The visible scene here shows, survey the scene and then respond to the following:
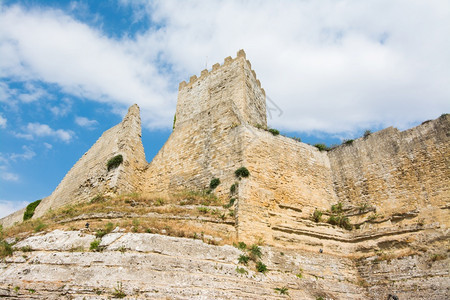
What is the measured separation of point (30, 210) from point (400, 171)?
22520 millimetres

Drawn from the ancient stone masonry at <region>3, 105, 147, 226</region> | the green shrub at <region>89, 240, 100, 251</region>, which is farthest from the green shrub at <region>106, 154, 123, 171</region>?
the green shrub at <region>89, 240, 100, 251</region>

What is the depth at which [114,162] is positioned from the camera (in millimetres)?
17812

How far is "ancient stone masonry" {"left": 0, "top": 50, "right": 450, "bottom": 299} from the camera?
39.4 feet

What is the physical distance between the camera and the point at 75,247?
9.84 meters

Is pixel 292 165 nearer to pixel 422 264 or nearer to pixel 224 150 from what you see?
pixel 224 150

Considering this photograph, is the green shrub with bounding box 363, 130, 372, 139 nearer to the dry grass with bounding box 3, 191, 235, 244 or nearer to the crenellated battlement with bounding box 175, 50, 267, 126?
the crenellated battlement with bounding box 175, 50, 267, 126

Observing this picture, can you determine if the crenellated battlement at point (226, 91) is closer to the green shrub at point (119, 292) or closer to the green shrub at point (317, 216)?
the green shrub at point (317, 216)

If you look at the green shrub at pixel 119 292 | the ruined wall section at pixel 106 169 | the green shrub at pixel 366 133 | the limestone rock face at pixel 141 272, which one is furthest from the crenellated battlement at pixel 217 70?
the green shrub at pixel 119 292

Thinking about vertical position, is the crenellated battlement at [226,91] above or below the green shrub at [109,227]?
above

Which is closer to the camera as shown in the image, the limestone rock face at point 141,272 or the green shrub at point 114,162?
the limestone rock face at point 141,272

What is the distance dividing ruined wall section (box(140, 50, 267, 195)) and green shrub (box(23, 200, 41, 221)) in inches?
397

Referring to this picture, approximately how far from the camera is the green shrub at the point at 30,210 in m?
23.1

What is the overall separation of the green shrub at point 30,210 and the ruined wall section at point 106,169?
1375mm

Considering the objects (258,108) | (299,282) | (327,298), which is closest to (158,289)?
(299,282)
